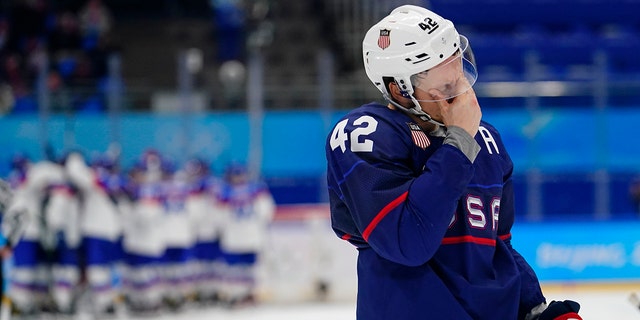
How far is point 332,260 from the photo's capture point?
9.10 meters

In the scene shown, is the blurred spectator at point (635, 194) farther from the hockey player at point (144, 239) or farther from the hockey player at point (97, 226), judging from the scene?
the hockey player at point (97, 226)

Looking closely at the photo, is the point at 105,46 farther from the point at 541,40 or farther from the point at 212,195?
the point at 541,40

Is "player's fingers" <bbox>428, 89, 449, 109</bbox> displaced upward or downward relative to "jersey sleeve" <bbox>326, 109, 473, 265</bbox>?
upward

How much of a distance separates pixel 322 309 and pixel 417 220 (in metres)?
6.55

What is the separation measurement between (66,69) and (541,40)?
597cm

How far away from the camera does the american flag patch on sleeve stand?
1.86 meters

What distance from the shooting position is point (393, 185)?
1.74 meters

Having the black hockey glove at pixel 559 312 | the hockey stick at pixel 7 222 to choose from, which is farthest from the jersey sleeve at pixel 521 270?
the hockey stick at pixel 7 222

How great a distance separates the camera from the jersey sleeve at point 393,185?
5.55 feet

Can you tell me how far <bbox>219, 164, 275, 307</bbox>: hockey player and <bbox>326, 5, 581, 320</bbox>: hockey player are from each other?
22.5 feet

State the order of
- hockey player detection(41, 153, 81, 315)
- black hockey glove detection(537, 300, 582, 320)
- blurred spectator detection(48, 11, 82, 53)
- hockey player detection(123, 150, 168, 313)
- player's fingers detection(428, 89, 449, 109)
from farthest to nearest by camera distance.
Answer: blurred spectator detection(48, 11, 82, 53)
hockey player detection(123, 150, 168, 313)
hockey player detection(41, 153, 81, 315)
black hockey glove detection(537, 300, 582, 320)
player's fingers detection(428, 89, 449, 109)

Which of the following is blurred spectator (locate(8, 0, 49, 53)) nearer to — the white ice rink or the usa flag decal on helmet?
the white ice rink

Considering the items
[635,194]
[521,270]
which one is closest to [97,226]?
[635,194]

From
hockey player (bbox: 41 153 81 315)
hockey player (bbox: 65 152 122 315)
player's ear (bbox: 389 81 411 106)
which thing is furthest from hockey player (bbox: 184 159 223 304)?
player's ear (bbox: 389 81 411 106)
